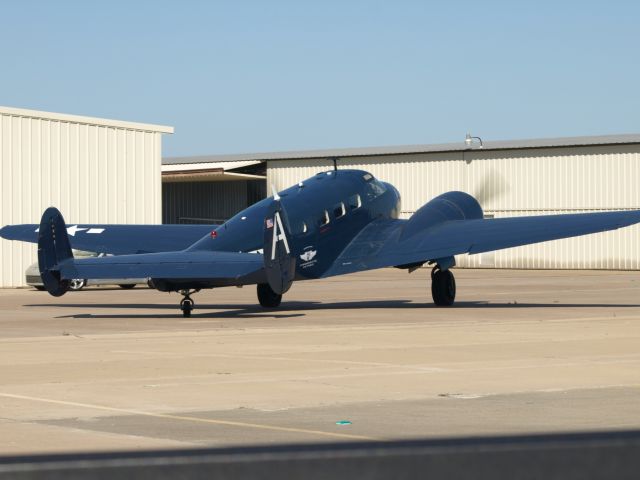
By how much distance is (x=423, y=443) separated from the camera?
1.78 metres

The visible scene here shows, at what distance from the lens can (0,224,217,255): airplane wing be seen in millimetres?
33219

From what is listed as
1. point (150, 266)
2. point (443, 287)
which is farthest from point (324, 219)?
point (150, 266)

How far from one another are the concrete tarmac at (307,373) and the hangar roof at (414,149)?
124 ft

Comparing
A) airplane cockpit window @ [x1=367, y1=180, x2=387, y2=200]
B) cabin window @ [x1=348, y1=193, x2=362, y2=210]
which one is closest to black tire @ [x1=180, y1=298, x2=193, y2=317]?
cabin window @ [x1=348, y1=193, x2=362, y2=210]

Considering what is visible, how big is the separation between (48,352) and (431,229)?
1479 centimetres

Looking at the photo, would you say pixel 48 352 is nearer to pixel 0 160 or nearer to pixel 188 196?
pixel 0 160

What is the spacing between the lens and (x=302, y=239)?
28.3m

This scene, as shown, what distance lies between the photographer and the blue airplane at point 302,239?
25172mm

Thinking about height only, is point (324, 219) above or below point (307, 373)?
above

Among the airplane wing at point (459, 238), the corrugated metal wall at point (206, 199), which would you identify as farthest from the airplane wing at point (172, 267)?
the corrugated metal wall at point (206, 199)

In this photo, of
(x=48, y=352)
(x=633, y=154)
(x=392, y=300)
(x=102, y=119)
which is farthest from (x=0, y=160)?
(x=633, y=154)

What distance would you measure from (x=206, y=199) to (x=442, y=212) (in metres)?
52.6

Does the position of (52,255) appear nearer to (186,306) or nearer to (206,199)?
(186,306)

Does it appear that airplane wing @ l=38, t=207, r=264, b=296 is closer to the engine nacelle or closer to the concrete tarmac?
the concrete tarmac
